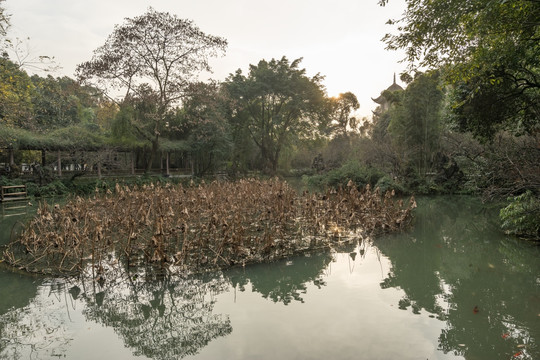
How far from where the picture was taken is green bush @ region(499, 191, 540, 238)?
7.19 meters

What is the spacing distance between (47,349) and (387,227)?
7.30m

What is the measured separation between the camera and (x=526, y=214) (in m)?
7.34

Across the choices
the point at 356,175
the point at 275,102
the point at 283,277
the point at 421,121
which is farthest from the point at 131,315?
the point at 275,102

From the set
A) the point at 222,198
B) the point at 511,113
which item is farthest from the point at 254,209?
the point at 511,113

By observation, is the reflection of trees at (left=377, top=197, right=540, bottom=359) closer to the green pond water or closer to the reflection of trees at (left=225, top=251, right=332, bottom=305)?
the green pond water

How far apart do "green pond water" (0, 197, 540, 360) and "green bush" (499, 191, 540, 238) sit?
1.01 metres

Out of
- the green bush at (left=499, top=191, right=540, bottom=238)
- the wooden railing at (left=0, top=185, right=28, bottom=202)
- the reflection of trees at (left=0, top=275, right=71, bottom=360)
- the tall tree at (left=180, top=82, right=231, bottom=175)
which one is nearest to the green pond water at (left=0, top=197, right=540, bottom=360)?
the reflection of trees at (left=0, top=275, right=71, bottom=360)

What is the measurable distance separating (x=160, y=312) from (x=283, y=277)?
201 centimetres

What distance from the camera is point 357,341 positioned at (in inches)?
145

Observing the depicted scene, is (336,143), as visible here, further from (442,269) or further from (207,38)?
(442,269)

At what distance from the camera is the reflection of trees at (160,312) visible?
373cm

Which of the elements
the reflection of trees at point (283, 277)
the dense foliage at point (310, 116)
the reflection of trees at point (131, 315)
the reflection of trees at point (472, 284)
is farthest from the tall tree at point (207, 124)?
the reflection of trees at point (131, 315)

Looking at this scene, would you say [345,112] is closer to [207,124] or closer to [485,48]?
[207,124]

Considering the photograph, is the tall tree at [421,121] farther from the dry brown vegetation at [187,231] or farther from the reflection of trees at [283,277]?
the reflection of trees at [283,277]
